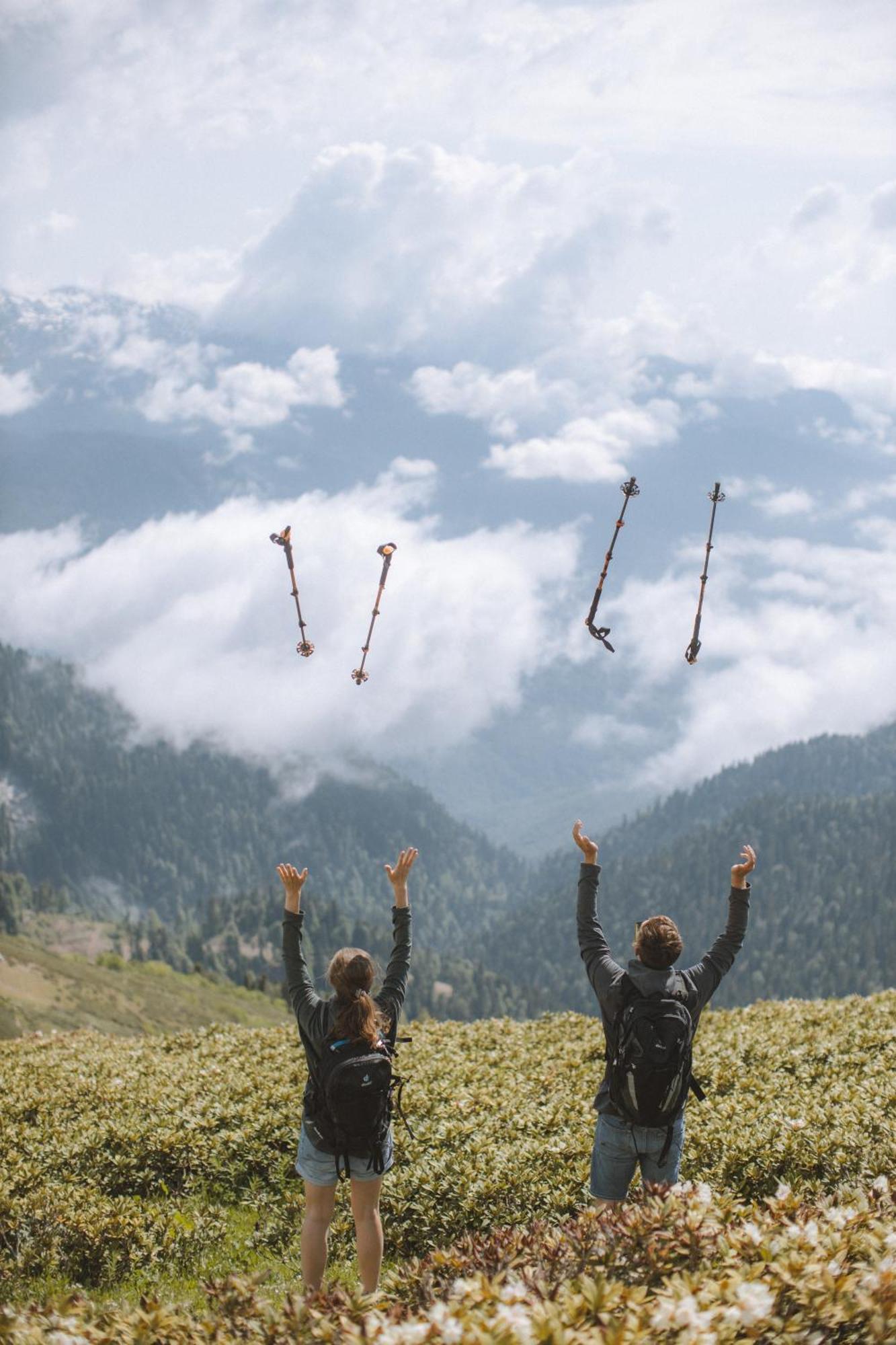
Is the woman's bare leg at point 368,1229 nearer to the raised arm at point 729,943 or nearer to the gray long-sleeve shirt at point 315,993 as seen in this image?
the gray long-sleeve shirt at point 315,993

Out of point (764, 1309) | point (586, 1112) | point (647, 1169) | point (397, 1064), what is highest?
point (397, 1064)

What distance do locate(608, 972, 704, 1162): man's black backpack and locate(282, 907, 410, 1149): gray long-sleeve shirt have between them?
2172 millimetres

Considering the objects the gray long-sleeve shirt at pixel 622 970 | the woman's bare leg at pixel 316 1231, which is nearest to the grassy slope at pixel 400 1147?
the woman's bare leg at pixel 316 1231

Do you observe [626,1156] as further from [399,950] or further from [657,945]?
[399,950]

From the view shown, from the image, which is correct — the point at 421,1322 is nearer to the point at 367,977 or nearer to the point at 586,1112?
the point at 367,977

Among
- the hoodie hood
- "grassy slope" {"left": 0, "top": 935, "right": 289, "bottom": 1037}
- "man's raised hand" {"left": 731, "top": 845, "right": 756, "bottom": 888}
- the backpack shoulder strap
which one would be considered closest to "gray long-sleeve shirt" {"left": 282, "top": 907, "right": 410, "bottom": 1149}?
the backpack shoulder strap

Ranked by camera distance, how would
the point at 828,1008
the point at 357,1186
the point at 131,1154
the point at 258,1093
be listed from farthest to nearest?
the point at 828,1008, the point at 258,1093, the point at 131,1154, the point at 357,1186

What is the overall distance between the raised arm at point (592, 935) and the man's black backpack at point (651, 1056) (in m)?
0.25

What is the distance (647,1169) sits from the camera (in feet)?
32.5

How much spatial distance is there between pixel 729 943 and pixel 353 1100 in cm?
423

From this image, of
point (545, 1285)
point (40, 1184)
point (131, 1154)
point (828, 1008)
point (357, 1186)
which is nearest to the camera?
point (545, 1285)

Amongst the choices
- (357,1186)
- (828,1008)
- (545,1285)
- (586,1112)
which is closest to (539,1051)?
(586,1112)

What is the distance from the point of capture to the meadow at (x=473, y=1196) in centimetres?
695

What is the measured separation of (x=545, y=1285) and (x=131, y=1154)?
10111 mm
